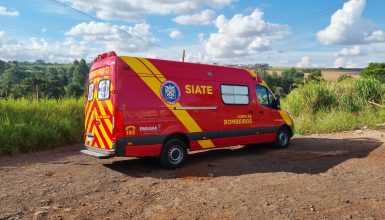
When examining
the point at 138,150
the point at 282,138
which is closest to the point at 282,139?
the point at 282,138

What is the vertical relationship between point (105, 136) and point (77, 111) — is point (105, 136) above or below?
below

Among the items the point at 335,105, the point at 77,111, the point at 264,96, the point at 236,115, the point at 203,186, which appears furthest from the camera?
the point at 335,105

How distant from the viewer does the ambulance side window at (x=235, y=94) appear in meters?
9.61

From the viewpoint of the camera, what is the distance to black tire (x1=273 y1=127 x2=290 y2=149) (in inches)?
440

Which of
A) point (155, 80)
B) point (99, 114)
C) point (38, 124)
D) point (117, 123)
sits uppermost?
point (155, 80)

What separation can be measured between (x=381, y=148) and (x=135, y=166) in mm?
6886

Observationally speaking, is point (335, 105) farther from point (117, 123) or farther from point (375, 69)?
point (375, 69)

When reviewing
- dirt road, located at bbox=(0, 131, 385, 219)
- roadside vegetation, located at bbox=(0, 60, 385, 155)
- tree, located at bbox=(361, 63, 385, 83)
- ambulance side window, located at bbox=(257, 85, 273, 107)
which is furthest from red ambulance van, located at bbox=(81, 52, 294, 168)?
tree, located at bbox=(361, 63, 385, 83)

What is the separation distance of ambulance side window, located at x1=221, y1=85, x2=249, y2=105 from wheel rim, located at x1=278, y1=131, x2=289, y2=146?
1.83 meters

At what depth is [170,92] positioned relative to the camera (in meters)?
8.38

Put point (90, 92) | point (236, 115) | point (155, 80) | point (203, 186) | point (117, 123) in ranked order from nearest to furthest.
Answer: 1. point (203, 186)
2. point (117, 123)
3. point (155, 80)
4. point (90, 92)
5. point (236, 115)

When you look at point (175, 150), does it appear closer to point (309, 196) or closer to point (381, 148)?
point (309, 196)

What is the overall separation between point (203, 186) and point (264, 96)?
15.4ft

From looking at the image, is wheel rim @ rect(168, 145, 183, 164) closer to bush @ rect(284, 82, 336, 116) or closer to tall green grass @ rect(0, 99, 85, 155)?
tall green grass @ rect(0, 99, 85, 155)
